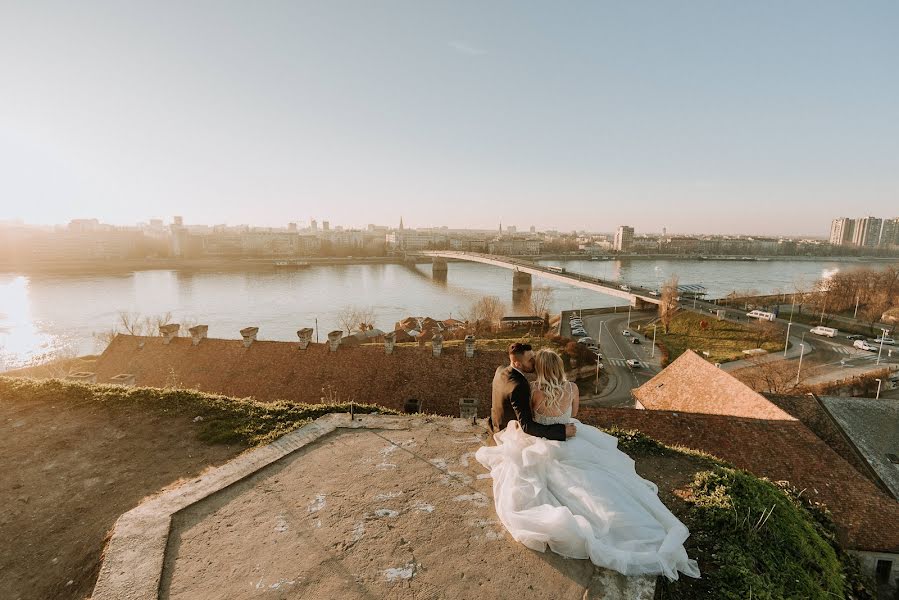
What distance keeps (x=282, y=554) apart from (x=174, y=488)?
1.92 meters

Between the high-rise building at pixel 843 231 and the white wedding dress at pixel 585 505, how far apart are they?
195080 mm

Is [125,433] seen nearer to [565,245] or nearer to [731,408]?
[731,408]

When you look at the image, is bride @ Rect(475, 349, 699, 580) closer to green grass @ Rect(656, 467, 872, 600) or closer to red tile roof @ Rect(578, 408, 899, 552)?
green grass @ Rect(656, 467, 872, 600)

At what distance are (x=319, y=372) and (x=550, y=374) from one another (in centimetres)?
1058

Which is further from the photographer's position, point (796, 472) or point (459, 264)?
point (459, 264)

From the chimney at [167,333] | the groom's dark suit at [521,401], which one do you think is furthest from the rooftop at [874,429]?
the chimney at [167,333]

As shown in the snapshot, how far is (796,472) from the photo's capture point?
8.16 metres

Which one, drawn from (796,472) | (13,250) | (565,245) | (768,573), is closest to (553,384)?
(768,573)

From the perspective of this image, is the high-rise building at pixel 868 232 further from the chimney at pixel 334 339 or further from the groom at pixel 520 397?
the groom at pixel 520 397

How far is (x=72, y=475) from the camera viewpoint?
5363mm

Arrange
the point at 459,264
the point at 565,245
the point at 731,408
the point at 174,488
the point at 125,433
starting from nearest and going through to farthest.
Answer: the point at 174,488
the point at 125,433
the point at 731,408
the point at 459,264
the point at 565,245

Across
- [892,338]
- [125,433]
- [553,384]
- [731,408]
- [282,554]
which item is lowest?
[892,338]

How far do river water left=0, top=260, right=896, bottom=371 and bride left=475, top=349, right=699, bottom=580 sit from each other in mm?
30205

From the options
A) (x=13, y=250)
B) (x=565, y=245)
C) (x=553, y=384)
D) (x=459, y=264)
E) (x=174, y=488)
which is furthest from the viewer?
(x=565, y=245)
